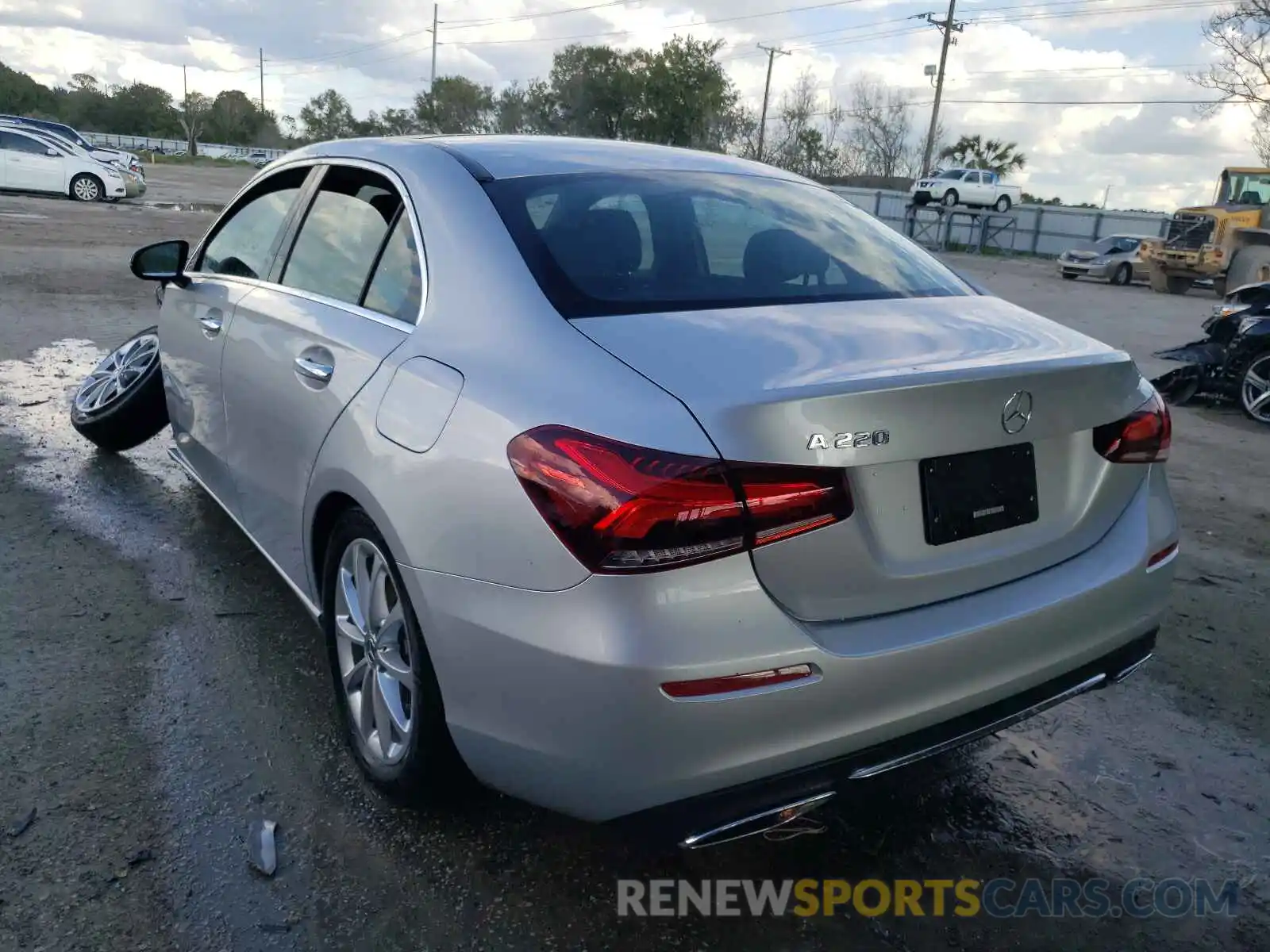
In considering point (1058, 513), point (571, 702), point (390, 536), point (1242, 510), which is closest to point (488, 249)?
point (390, 536)

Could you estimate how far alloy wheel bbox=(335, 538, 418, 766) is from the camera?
2506mm

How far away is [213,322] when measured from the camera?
376cm

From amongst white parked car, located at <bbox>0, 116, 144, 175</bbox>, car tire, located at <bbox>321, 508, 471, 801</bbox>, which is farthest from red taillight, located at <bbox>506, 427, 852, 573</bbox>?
white parked car, located at <bbox>0, 116, 144, 175</bbox>

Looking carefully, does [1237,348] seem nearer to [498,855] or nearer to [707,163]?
[707,163]

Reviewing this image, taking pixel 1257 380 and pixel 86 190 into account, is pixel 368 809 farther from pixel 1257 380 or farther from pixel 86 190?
pixel 86 190

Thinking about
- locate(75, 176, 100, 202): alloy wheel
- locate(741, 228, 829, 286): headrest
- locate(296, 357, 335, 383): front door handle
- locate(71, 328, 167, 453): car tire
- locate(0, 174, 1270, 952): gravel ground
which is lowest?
locate(75, 176, 100, 202): alloy wheel

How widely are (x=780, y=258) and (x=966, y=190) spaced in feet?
132

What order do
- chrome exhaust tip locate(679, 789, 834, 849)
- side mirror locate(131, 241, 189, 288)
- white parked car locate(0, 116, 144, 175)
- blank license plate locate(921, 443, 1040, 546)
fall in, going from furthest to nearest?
white parked car locate(0, 116, 144, 175) < side mirror locate(131, 241, 189, 288) < blank license plate locate(921, 443, 1040, 546) < chrome exhaust tip locate(679, 789, 834, 849)

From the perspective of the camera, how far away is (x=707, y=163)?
11.0ft

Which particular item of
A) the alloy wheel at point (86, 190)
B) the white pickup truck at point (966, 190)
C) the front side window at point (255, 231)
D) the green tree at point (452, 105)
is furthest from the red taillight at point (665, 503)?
the green tree at point (452, 105)

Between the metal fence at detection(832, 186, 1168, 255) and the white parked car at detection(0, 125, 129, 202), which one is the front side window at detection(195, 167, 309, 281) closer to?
the white parked car at detection(0, 125, 129, 202)

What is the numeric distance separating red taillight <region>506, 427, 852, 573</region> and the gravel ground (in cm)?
64

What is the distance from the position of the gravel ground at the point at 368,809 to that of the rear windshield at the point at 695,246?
4.01 ft

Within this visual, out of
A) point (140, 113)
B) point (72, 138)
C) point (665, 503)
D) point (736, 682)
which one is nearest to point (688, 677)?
point (736, 682)
